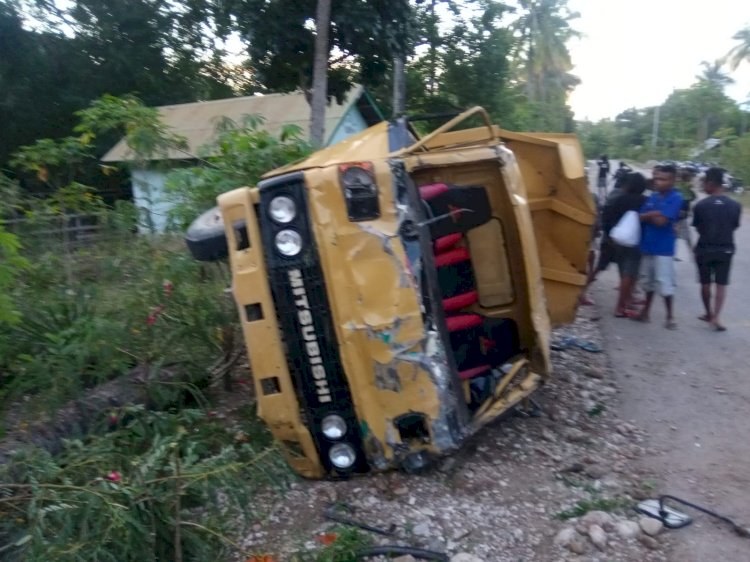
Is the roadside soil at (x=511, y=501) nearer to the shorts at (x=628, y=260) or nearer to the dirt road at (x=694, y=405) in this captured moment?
the dirt road at (x=694, y=405)

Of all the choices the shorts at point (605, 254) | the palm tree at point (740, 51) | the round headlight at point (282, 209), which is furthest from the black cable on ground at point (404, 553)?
the palm tree at point (740, 51)

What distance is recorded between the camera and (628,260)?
8219 mm

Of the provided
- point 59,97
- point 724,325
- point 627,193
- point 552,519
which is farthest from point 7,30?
point 552,519

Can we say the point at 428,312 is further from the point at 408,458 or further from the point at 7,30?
the point at 7,30

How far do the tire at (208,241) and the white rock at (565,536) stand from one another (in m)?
2.72

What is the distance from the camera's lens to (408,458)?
4.11 m

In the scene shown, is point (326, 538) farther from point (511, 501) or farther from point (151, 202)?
point (151, 202)

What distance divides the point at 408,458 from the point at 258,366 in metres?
0.93

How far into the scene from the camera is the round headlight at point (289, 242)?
13.2 feet

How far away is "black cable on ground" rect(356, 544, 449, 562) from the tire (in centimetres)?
229

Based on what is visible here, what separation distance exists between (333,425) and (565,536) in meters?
1.27

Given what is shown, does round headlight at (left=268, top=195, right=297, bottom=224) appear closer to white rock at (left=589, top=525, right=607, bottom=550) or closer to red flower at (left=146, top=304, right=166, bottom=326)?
red flower at (left=146, top=304, right=166, bottom=326)

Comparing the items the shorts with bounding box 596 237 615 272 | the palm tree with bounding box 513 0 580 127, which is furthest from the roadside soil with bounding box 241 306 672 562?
the palm tree with bounding box 513 0 580 127

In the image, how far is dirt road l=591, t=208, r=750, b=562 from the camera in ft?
13.2
